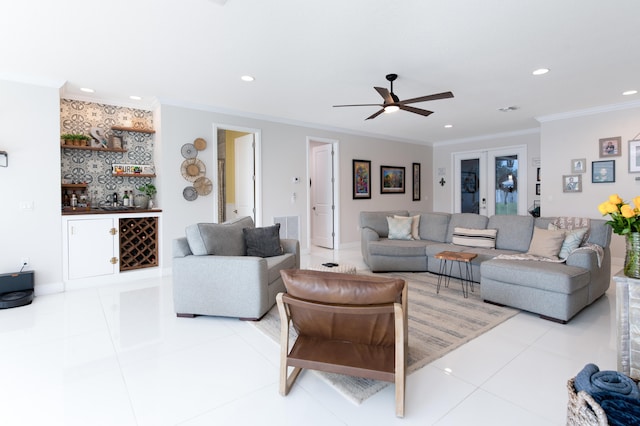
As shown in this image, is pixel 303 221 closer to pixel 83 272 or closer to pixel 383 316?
pixel 83 272

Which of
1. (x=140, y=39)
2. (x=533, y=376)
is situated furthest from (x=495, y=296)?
(x=140, y=39)

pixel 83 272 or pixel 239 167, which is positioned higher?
pixel 239 167

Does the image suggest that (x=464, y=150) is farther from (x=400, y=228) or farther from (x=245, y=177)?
(x=245, y=177)

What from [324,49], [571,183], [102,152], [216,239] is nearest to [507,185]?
[571,183]

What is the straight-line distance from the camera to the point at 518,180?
7324mm

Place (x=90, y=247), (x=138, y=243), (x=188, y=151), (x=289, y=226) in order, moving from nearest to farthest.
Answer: (x=90, y=247)
(x=138, y=243)
(x=188, y=151)
(x=289, y=226)

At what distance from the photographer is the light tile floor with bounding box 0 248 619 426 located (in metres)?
1.73

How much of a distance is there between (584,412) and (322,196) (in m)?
6.07

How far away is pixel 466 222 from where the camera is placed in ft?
15.6

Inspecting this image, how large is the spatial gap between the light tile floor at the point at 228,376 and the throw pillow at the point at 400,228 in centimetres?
216

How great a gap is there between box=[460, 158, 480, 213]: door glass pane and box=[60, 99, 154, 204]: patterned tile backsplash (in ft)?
23.3

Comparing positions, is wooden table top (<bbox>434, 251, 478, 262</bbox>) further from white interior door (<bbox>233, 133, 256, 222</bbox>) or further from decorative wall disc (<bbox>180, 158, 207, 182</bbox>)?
decorative wall disc (<bbox>180, 158, 207, 182</bbox>)

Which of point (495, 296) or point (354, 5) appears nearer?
point (354, 5)

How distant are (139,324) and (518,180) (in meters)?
7.77
